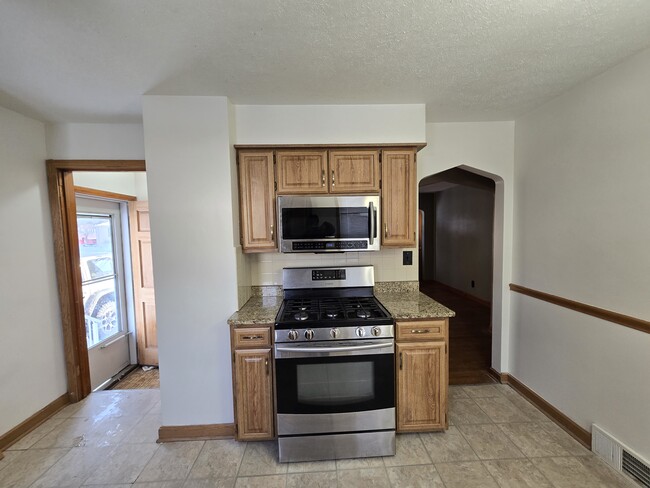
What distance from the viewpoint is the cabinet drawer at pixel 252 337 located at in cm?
202

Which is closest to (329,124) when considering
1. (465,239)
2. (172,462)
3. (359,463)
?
(359,463)

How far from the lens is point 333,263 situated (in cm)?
269

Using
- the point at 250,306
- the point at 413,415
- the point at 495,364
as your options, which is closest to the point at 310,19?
the point at 250,306

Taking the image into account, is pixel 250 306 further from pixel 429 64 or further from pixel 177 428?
pixel 429 64

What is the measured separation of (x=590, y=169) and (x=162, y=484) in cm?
350

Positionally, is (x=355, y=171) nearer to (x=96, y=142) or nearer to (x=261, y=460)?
(x=261, y=460)

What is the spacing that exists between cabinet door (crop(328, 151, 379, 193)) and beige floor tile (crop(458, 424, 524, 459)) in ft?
6.57

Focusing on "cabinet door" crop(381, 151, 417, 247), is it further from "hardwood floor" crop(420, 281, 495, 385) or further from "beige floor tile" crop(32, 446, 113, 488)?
"beige floor tile" crop(32, 446, 113, 488)

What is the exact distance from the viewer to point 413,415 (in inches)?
81.8

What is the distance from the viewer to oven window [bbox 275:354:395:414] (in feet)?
6.37

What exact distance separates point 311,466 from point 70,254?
2769 mm

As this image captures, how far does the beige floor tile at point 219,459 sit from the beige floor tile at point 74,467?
0.70 metres

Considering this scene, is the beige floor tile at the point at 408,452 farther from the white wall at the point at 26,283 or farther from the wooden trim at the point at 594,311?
the white wall at the point at 26,283

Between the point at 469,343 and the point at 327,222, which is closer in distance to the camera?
the point at 327,222
